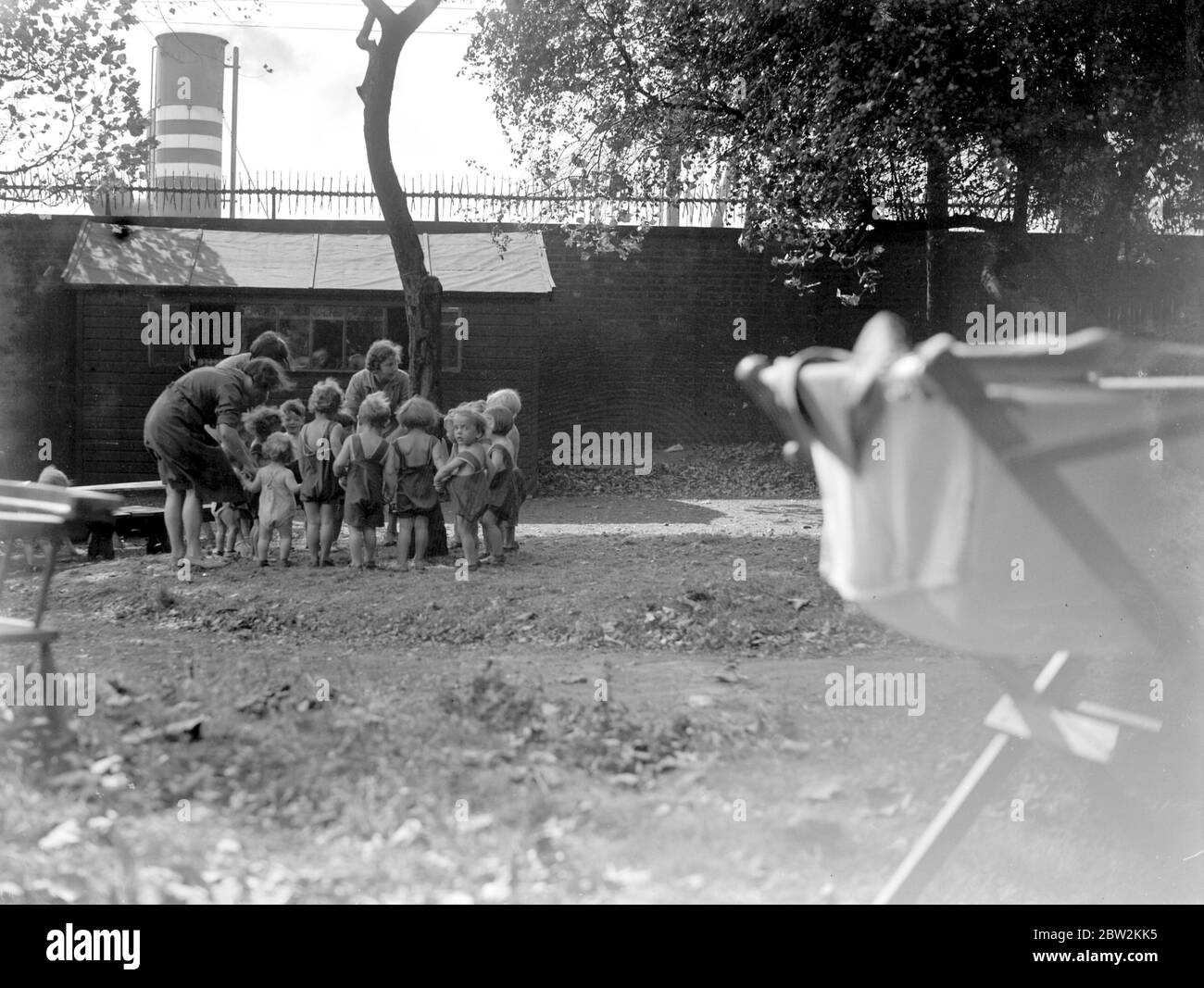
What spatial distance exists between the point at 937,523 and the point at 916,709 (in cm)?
287

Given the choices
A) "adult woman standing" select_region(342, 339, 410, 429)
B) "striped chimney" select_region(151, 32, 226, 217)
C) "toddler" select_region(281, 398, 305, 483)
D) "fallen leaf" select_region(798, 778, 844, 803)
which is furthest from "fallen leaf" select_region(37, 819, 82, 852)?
"striped chimney" select_region(151, 32, 226, 217)

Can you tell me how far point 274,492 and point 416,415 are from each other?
4.25ft

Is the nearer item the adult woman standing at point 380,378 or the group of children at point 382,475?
the group of children at point 382,475

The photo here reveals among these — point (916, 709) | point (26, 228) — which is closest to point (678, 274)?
point (26, 228)

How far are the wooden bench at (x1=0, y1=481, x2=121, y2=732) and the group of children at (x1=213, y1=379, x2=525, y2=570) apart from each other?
16.8ft

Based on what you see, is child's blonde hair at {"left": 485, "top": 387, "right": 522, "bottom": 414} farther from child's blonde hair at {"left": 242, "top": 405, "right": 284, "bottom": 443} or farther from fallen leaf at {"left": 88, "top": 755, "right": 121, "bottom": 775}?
fallen leaf at {"left": 88, "top": 755, "right": 121, "bottom": 775}

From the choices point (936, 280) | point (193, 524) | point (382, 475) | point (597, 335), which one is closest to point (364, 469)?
point (382, 475)

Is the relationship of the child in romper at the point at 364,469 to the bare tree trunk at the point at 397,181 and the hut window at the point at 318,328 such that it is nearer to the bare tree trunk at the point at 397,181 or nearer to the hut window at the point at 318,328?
the bare tree trunk at the point at 397,181

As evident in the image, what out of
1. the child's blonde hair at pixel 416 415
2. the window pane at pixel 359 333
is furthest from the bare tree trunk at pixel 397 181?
the window pane at pixel 359 333

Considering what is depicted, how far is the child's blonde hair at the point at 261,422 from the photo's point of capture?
35.4 feet

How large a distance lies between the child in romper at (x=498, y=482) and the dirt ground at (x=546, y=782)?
276cm

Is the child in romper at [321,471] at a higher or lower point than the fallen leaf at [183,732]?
higher

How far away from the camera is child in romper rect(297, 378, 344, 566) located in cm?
1056
